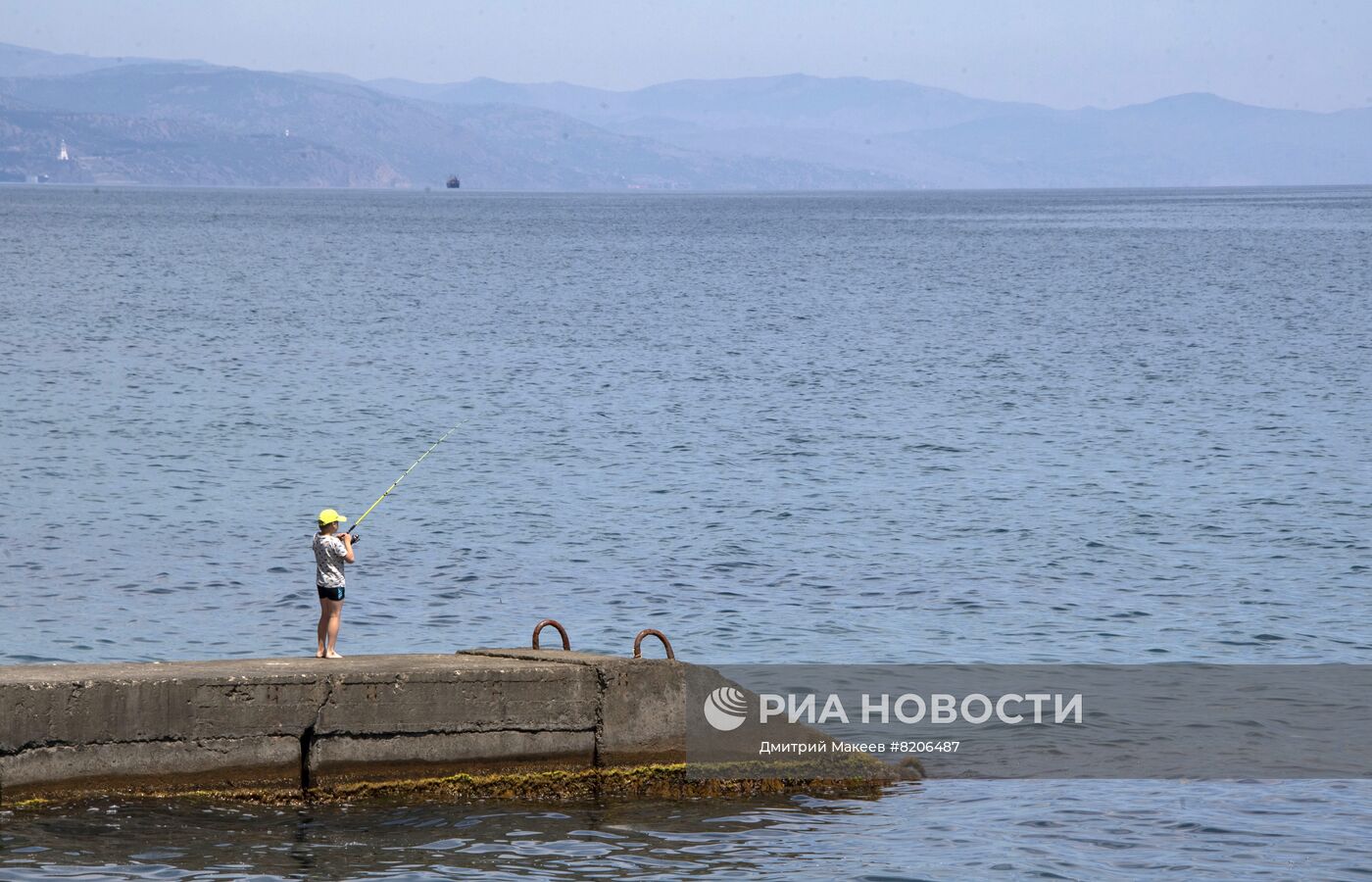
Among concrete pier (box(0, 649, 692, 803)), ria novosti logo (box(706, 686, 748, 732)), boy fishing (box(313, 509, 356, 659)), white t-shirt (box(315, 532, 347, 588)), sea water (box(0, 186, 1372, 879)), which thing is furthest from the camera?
white t-shirt (box(315, 532, 347, 588))

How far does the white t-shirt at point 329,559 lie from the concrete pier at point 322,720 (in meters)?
0.97

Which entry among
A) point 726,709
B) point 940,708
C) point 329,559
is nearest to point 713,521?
point 940,708

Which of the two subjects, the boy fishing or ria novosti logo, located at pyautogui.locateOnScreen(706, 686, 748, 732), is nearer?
ria novosti logo, located at pyautogui.locateOnScreen(706, 686, 748, 732)

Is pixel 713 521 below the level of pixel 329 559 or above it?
below

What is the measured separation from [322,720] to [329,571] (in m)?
1.74

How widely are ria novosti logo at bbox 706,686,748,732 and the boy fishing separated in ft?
9.07

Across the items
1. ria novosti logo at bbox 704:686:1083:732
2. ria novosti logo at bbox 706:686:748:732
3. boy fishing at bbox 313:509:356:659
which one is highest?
boy fishing at bbox 313:509:356:659

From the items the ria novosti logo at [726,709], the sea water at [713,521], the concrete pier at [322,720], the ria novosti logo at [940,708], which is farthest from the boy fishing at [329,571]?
the ria novosti logo at [940,708]

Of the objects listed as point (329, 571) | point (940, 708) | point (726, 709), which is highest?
point (329, 571)

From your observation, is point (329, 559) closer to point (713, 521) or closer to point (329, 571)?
point (329, 571)

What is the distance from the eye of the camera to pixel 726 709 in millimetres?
12406

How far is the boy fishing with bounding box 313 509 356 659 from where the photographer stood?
1281cm

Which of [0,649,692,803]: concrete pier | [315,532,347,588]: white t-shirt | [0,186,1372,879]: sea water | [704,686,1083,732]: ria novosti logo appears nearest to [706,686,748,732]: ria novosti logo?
[0,649,692,803]: concrete pier

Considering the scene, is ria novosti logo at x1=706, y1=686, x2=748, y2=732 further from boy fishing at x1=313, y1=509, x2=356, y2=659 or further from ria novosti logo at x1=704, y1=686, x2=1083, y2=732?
boy fishing at x1=313, y1=509, x2=356, y2=659
